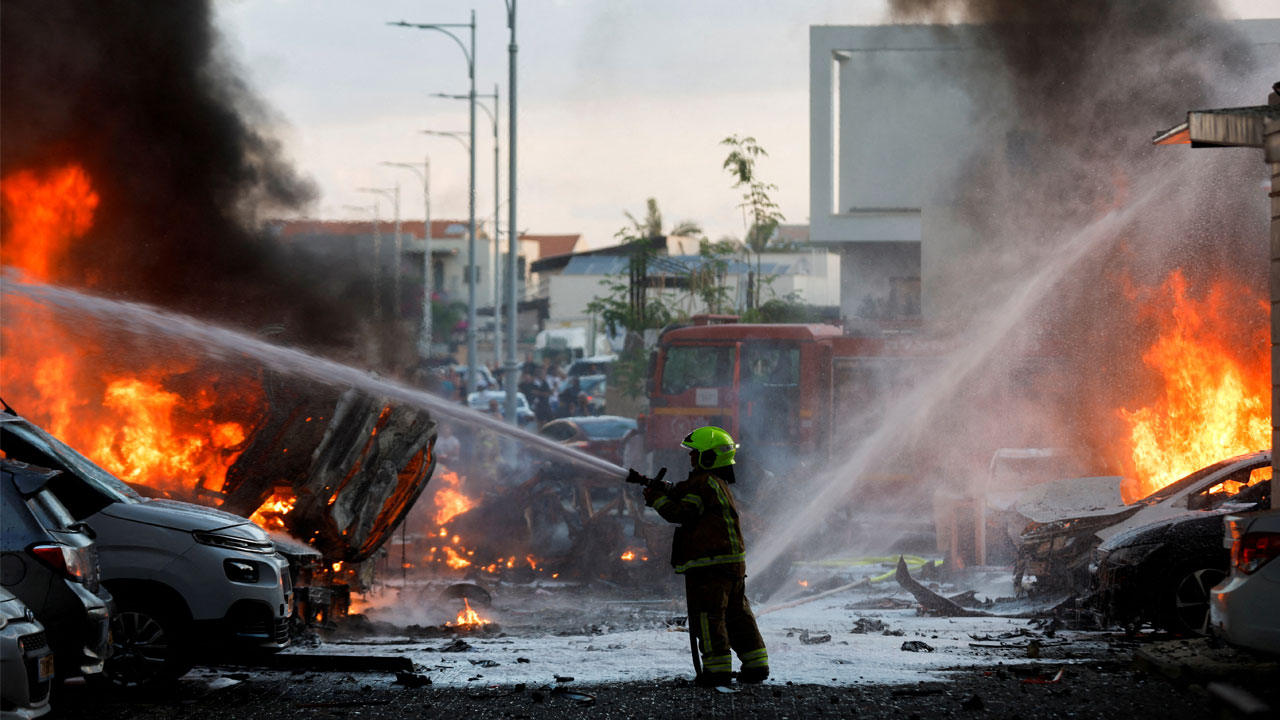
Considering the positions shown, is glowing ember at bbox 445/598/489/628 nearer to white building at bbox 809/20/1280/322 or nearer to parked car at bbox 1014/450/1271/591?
parked car at bbox 1014/450/1271/591

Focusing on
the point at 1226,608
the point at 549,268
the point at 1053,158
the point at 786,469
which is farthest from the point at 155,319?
the point at 549,268

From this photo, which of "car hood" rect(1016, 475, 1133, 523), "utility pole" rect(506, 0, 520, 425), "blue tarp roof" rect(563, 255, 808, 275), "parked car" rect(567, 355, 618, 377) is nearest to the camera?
"car hood" rect(1016, 475, 1133, 523)

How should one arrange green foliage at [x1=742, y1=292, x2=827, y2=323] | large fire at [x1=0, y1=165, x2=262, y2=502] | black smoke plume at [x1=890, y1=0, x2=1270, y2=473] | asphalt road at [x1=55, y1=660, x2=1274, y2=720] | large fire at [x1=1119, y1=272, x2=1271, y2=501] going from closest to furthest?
1. asphalt road at [x1=55, y1=660, x2=1274, y2=720]
2. large fire at [x1=0, y1=165, x2=262, y2=502]
3. large fire at [x1=1119, y1=272, x2=1271, y2=501]
4. black smoke plume at [x1=890, y1=0, x2=1270, y2=473]
5. green foliage at [x1=742, y1=292, x2=827, y2=323]

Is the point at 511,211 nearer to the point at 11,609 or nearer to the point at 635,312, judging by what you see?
the point at 635,312

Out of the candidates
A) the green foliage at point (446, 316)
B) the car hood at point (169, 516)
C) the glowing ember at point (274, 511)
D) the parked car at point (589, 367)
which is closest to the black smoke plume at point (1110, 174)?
the glowing ember at point (274, 511)

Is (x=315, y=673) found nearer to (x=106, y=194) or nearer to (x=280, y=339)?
(x=280, y=339)

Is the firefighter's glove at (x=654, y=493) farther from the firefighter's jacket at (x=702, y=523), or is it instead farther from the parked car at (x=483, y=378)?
the parked car at (x=483, y=378)

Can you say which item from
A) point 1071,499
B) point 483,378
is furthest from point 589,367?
point 1071,499

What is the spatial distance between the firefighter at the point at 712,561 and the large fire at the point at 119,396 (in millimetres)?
4388

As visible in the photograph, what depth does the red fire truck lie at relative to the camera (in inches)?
693

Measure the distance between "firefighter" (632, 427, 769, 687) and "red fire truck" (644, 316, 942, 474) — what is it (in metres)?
9.79

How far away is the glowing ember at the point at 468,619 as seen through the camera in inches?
435

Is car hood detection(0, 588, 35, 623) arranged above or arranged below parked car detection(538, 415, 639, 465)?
below

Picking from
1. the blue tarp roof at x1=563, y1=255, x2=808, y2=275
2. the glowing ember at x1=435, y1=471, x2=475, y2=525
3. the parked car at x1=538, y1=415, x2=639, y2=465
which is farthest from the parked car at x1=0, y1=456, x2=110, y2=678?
the blue tarp roof at x1=563, y1=255, x2=808, y2=275
